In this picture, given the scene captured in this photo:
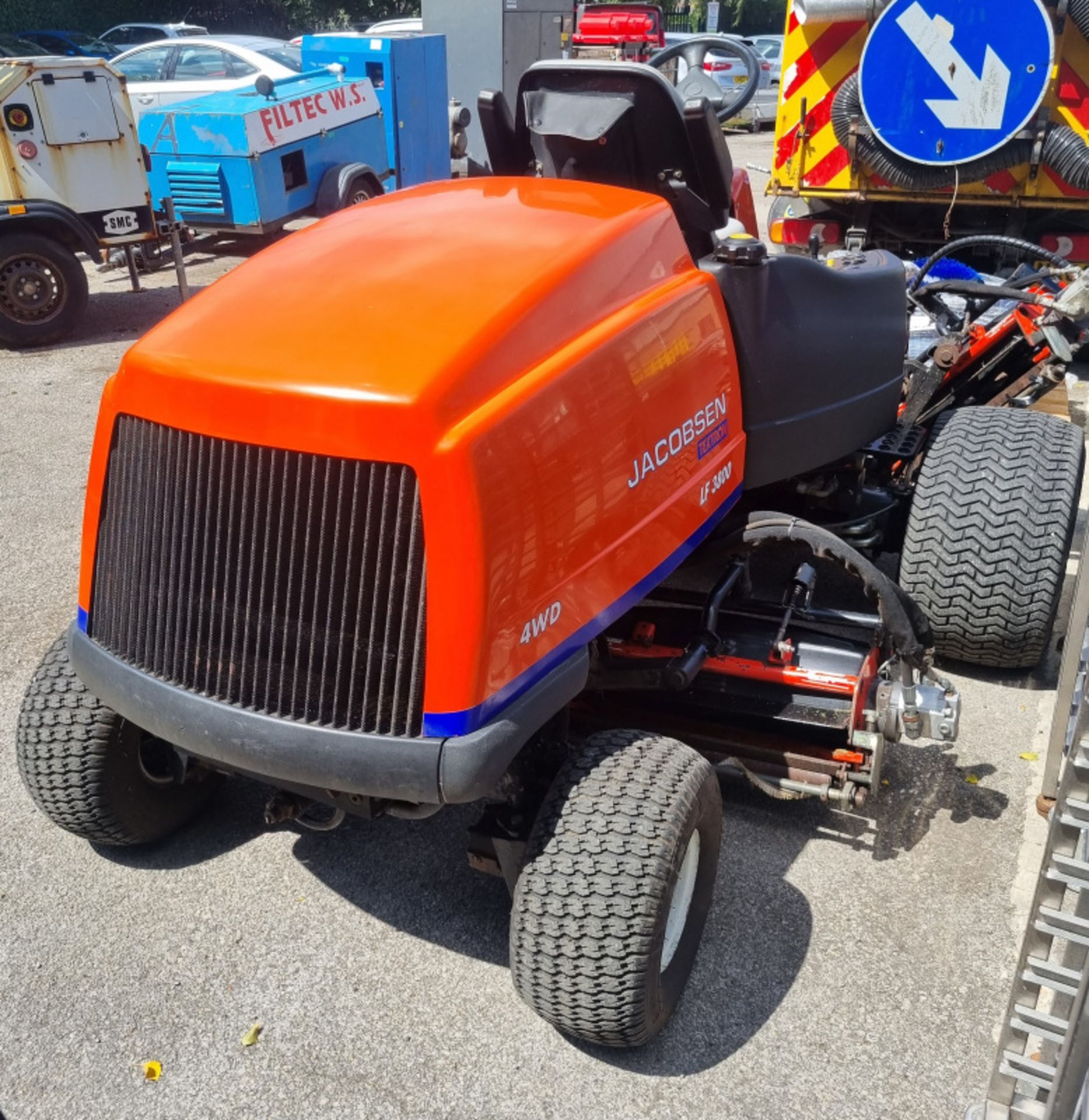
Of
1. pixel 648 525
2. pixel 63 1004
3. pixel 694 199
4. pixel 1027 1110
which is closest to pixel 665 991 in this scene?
pixel 1027 1110

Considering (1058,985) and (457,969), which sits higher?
(1058,985)

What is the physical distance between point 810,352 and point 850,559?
24.0 inches

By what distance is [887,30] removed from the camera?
6.15m

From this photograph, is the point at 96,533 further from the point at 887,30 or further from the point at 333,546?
the point at 887,30

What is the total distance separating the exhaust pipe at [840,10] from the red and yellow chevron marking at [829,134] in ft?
0.37

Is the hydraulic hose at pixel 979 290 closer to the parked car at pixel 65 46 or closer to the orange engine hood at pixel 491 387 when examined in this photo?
the orange engine hood at pixel 491 387

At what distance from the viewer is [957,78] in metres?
6.03

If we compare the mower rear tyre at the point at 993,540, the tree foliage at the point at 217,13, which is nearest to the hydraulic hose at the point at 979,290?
the mower rear tyre at the point at 993,540

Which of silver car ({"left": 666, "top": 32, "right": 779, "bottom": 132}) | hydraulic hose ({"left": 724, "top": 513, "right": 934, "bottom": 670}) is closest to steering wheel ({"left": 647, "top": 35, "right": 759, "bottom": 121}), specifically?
hydraulic hose ({"left": 724, "top": 513, "right": 934, "bottom": 670})

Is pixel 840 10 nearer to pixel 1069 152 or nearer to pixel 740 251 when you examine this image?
pixel 1069 152

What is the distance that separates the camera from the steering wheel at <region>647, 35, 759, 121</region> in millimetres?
3631

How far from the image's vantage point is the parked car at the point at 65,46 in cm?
1312

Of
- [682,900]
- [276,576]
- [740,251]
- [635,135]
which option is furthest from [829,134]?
[276,576]

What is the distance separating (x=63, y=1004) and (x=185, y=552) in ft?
3.76
